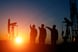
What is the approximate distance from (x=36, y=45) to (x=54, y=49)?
1.27m

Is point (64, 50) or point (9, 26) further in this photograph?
point (9, 26)

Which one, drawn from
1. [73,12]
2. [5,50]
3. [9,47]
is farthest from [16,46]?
[73,12]

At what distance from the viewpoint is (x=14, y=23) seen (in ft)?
68.0

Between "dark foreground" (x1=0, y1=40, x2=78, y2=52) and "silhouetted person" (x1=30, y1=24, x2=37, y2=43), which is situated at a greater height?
"silhouetted person" (x1=30, y1=24, x2=37, y2=43)

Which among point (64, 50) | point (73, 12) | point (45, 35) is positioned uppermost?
point (73, 12)

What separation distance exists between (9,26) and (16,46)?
3.97 m

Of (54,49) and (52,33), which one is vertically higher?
(52,33)

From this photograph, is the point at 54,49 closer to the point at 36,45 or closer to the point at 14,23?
the point at 36,45

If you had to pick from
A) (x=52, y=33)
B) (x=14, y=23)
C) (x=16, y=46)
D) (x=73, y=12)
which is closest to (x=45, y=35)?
(x=52, y=33)

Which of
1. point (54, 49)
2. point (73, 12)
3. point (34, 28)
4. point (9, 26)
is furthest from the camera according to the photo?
point (73, 12)

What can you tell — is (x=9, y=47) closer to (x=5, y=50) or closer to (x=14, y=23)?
(x=5, y=50)

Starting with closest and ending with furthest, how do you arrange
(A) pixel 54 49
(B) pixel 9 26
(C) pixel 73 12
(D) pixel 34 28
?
(A) pixel 54 49 → (D) pixel 34 28 → (B) pixel 9 26 → (C) pixel 73 12

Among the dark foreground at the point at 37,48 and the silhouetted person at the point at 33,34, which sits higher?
the silhouetted person at the point at 33,34

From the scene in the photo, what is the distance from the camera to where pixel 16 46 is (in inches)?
674
